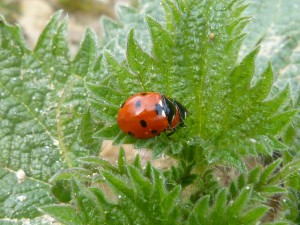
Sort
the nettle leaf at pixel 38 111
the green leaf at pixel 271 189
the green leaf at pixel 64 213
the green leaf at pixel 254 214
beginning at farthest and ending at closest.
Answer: the nettle leaf at pixel 38 111 → the green leaf at pixel 271 189 → the green leaf at pixel 64 213 → the green leaf at pixel 254 214

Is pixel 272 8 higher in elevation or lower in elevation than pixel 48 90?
higher

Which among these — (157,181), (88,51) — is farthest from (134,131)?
(88,51)

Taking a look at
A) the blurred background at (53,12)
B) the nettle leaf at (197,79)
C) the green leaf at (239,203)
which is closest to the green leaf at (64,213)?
the nettle leaf at (197,79)

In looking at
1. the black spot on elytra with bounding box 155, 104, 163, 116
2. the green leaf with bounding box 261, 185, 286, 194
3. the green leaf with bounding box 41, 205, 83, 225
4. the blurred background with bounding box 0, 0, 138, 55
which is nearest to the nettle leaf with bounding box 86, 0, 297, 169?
the black spot on elytra with bounding box 155, 104, 163, 116

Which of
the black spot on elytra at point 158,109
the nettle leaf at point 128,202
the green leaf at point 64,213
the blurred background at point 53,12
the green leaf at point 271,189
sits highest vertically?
the black spot on elytra at point 158,109

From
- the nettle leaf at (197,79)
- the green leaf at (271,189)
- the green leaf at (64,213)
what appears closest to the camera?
the green leaf at (64,213)

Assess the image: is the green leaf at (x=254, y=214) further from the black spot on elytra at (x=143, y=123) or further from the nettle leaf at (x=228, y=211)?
the black spot on elytra at (x=143, y=123)

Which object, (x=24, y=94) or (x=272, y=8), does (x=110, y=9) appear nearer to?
(x=272, y=8)
